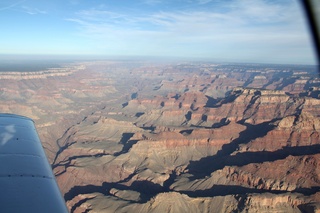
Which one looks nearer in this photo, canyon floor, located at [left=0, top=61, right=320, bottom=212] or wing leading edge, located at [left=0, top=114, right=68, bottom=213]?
wing leading edge, located at [left=0, top=114, right=68, bottom=213]

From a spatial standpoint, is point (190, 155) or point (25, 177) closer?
point (25, 177)

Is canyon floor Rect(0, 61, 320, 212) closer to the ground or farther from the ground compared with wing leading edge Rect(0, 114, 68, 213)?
closer to the ground

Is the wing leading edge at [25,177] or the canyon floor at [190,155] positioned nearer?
the wing leading edge at [25,177]

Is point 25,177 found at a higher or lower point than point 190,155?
higher

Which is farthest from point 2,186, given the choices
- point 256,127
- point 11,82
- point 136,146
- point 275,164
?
point 11,82

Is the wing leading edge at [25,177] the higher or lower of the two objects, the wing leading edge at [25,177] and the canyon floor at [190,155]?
the higher

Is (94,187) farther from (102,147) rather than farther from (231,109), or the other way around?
(231,109)

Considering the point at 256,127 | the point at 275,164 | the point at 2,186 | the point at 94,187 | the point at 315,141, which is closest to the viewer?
the point at 2,186

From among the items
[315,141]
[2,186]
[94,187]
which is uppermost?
[2,186]
